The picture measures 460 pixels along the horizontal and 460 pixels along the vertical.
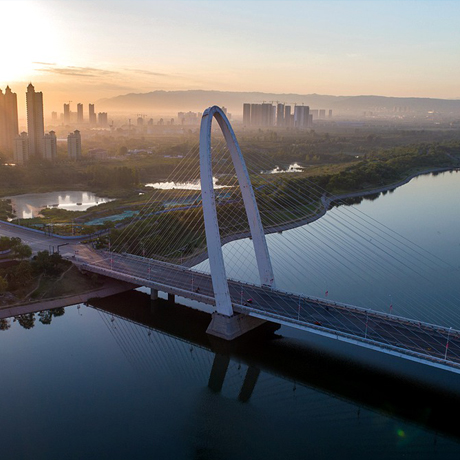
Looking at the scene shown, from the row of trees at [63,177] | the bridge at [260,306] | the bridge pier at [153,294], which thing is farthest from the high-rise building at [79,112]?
the bridge pier at [153,294]

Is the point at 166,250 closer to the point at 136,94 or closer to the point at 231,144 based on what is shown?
the point at 231,144

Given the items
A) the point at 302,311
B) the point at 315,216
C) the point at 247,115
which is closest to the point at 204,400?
the point at 302,311

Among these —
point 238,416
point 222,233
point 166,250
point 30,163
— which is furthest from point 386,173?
point 238,416

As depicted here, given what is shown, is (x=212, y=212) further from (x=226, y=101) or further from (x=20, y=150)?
(x=226, y=101)

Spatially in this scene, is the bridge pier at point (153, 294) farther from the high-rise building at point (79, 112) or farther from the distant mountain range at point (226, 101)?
the distant mountain range at point (226, 101)

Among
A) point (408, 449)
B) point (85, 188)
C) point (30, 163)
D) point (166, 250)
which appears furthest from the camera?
point (30, 163)

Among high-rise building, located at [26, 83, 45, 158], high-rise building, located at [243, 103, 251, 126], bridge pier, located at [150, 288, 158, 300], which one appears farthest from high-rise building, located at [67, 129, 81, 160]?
high-rise building, located at [243, 103, 251, 126]
